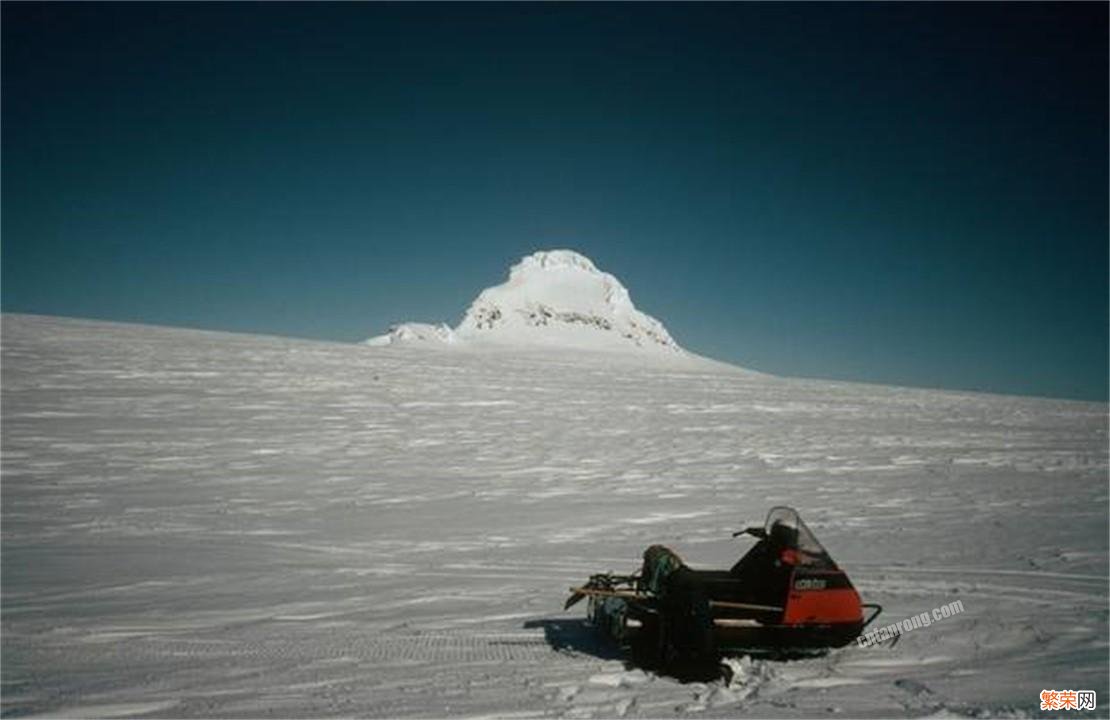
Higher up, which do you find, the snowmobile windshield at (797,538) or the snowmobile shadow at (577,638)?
the snowmobile windshield at (797,538)

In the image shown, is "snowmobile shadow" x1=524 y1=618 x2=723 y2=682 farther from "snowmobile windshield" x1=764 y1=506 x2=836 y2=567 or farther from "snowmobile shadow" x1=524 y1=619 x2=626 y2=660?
"snowmobile windshield" x1=764 y1=506 x2=836 y2=567

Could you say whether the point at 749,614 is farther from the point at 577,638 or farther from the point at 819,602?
the point at 577,638

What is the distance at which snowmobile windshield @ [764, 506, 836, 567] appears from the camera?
6004 mm

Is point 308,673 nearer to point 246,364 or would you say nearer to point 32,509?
point 32,509

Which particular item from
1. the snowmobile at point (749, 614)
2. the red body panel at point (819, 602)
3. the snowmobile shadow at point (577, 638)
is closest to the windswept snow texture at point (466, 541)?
the snowmobile shadow at point (577, 638)

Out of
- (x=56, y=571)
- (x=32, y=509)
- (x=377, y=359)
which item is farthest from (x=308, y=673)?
(x=377, y=359)

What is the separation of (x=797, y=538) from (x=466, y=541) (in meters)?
5.49

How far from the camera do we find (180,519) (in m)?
11.6

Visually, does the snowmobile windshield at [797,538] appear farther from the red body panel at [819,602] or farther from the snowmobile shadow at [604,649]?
the snowmobile shadow at [604,649]

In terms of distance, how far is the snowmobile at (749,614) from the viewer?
5.53 m

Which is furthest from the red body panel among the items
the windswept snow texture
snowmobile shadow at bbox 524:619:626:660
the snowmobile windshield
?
snowmobile shadow at bbox 524:619:626:660

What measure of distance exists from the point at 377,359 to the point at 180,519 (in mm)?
26224

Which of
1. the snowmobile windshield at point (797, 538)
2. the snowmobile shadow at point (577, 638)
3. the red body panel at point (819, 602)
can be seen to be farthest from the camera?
the snowmobile shadow at point (577, 638)

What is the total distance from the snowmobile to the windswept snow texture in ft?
0.68
